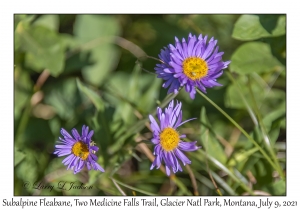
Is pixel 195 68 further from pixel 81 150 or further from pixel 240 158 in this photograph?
pixel 240 158

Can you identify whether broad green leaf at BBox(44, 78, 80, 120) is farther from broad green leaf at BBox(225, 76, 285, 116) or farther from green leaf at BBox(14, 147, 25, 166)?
broad green leaf at BBox(225, 76, 285, 116)

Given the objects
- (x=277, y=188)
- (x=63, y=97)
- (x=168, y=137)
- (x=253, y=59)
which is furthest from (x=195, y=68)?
(x=63, y=97)

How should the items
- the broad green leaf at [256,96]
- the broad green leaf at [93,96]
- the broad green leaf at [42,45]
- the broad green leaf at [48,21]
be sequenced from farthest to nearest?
the broad green leaf at [48,21], the broad green leaf at [256,96], the broad green leaf at [42,45], the broad green leaf at [93,96]

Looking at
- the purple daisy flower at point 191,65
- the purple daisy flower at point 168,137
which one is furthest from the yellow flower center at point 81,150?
the purple daisy flower at point 191,65

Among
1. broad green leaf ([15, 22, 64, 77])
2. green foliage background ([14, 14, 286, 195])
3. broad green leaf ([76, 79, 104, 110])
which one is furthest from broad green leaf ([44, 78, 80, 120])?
broad green leaf ([76, 79, 104, 110])

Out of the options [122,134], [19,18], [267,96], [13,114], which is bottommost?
[122,134]

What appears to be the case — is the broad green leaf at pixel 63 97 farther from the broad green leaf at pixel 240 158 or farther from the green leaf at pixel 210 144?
the broad green leaf at pixel 240 158

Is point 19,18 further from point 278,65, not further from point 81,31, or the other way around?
point 278,65
